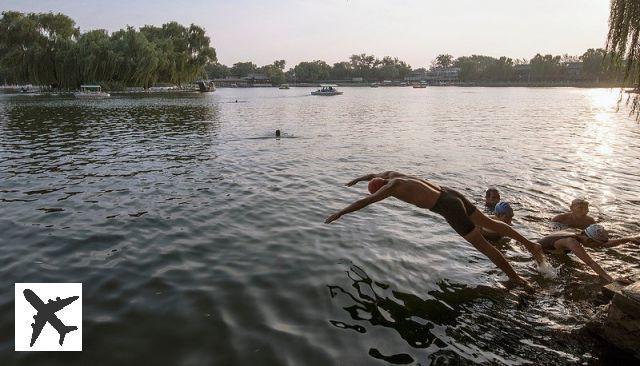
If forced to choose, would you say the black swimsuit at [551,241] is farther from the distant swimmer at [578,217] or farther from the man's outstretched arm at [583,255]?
the distant swimmer at [578,217]

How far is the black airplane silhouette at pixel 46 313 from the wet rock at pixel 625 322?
24.5 feet

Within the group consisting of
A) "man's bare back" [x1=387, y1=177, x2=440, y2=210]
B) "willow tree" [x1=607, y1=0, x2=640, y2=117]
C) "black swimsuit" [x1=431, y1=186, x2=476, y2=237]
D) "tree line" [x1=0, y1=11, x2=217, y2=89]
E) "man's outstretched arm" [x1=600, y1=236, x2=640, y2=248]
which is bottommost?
"man's outstretched arm" [x1=600, y1=236, x2=640, y2=248]

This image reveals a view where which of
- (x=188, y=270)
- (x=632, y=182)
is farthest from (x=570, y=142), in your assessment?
(x=188, y=270)

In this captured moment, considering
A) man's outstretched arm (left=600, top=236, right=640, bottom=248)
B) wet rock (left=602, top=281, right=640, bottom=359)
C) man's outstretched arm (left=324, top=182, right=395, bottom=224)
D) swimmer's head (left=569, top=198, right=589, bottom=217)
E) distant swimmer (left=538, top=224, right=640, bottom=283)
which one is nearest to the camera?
wet rock (left=602, top=281, right=640, bottom=359)

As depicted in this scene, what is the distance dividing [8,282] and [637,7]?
44.5ft

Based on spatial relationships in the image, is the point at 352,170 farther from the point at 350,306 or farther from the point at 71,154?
the point at 71,154

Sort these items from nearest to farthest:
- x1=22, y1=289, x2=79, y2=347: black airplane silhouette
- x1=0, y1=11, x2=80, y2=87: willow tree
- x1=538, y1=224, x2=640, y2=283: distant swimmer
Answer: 1. x1=22, y1=289, x2=79, y2=347: black airplane silhouette
2. x1=538, y1=224, x2=640, y2=283: distant swimmer
3. x1=0, y1=11, x2=80, y2=87: willow tree

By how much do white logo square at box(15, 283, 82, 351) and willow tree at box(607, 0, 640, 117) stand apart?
1176 centimetres

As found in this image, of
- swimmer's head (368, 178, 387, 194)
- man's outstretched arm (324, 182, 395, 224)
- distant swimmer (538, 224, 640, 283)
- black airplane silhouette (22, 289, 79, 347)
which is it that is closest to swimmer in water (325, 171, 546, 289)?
swimmer's head (368, 178, 387, 194)

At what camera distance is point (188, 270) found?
298 inches

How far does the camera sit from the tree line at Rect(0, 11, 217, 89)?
8450 cm

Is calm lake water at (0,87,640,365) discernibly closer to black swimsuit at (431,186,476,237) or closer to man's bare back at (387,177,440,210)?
black swimsuit at (431,186,476,237)

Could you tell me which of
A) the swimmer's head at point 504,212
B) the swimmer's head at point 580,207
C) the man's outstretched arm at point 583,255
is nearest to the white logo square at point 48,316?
the man's outstretched arm at point 583,255

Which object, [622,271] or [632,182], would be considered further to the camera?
[632,182]
